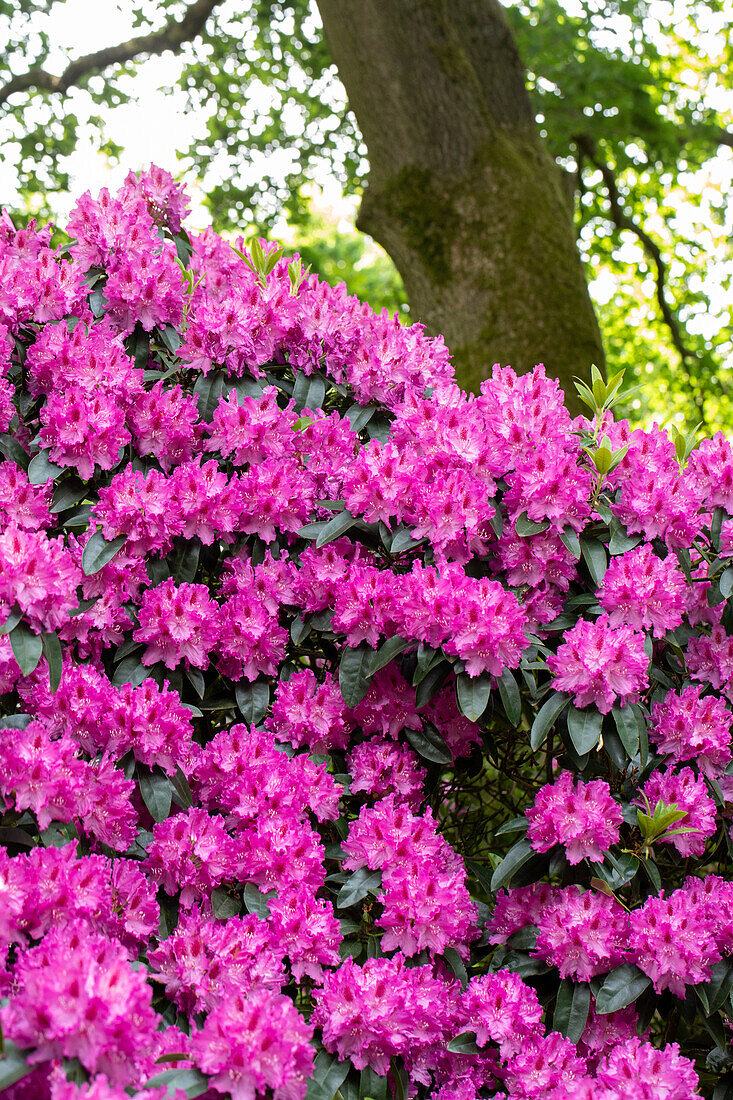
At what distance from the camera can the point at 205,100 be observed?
6.62 meters

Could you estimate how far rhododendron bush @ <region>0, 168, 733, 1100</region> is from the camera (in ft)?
4.95

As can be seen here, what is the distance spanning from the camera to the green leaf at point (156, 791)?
5.29 ft

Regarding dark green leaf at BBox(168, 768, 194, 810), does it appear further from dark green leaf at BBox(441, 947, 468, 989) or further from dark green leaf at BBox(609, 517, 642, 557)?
dark green leaf at BBox(609, 517, 642, 557)

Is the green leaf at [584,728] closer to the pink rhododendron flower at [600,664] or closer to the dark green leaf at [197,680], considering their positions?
the pink rhododendron flower at [600,664]

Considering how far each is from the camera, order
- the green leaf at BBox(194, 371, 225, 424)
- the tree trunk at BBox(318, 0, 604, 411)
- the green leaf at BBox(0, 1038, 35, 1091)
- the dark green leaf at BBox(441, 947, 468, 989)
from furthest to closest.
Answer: the tree trunk at BBox(318, 0, 604, 411) → the green leaf at BBox(194, 371, 225, 424) → the dark green leaf at BBox(441, 947, 468, 989) → the green leaf at BBox(0, 1038, 35, 1091)

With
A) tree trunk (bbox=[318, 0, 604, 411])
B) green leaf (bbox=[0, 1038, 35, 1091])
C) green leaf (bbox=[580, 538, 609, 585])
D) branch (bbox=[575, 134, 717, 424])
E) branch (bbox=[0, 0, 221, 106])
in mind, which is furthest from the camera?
branch (bbox=[575, 134, 717, 424])

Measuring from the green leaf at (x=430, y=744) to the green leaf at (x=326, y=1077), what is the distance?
1.82 ft

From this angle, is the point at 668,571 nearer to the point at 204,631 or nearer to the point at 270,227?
the point at 204,631

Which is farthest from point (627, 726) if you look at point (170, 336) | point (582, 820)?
point (170, 336)

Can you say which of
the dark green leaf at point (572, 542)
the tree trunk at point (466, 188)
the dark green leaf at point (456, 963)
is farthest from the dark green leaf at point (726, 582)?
the tree trunk at point (466, 188)

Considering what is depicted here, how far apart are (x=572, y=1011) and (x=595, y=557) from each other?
809mm

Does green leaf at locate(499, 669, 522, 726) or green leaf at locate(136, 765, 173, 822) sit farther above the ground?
green leaf at locate(136, 765, 173, 822)

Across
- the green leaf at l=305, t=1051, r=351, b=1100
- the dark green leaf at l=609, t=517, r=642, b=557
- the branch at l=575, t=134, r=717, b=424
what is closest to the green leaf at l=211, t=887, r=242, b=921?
the green leaf at l=305, t=1051, r=351, b=1100

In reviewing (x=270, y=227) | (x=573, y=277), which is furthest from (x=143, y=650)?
(x=270, y=227)
